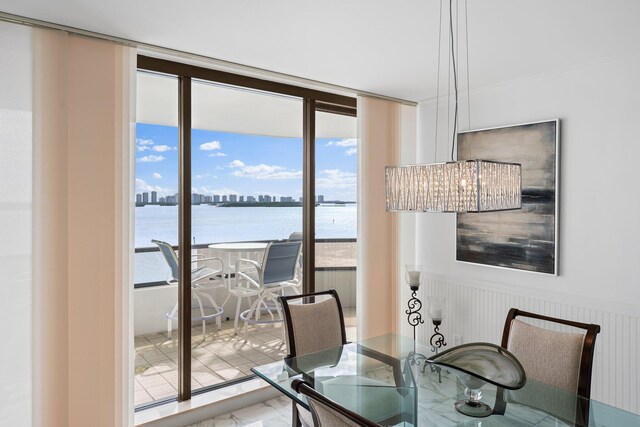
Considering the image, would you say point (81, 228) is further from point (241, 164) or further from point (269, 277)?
point (269, 277)

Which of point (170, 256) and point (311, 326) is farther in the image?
point (170, 256)

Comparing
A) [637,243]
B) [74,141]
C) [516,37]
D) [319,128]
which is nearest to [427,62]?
[516,37]

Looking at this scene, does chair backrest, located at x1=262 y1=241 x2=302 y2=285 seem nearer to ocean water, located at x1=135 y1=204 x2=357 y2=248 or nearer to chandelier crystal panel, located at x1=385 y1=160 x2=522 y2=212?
ocean water, located at x1=135 y1=204 x2=357 y2=248

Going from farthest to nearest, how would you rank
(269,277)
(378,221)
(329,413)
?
(378,221) < (269,277) < (329,413)

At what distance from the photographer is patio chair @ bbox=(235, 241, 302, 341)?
343 cm

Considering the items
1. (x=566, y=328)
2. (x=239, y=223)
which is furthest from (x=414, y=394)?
(x=239, y=223)

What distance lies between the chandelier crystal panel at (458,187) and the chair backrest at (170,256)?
1.72m

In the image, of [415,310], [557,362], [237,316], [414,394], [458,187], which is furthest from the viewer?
[415,310]

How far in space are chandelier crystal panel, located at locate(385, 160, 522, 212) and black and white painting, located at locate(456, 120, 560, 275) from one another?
57.4 inches

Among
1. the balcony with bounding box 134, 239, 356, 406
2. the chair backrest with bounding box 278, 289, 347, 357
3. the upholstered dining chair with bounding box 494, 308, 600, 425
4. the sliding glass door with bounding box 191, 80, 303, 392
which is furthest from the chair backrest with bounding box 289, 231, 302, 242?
the upholstered dining chair with bounding box 494, 308, 600, 425

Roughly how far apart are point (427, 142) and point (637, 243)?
1.88 m

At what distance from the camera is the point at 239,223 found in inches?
131

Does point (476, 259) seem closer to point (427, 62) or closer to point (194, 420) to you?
point (427, 62)

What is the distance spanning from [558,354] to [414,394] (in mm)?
790
